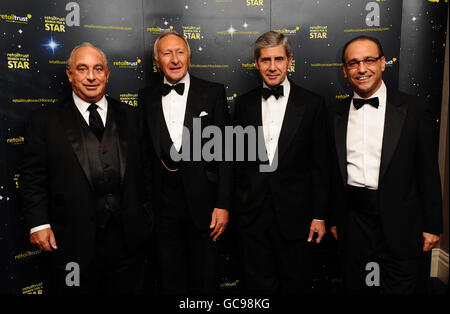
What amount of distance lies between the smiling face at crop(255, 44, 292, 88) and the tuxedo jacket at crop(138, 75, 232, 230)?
1.15ft

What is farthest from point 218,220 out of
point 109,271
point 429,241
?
point 429,241

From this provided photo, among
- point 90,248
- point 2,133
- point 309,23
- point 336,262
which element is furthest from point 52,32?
point 336,262

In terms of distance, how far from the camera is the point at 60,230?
7.25ft

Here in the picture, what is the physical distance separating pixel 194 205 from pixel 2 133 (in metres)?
1.64

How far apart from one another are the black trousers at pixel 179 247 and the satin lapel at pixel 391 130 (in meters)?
1.26

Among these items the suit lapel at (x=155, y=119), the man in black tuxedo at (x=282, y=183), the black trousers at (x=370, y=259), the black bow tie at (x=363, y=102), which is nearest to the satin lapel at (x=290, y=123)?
the man in black tuxedo at (x=282, y=183)

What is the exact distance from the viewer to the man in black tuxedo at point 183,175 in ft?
7.92

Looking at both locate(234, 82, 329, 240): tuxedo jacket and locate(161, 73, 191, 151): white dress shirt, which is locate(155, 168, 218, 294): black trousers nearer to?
locate(161, 73, 191, 151): white dress shirt

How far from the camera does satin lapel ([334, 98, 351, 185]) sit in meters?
2.29

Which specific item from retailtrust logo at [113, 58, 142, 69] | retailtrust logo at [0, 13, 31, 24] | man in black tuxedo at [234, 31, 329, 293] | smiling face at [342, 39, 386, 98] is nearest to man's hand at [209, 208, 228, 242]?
man in black tuxedo at [234, 31, 329, 293]

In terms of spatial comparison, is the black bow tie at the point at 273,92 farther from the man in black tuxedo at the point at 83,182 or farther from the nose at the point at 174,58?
the man in black tuxedo at the point at 83,182

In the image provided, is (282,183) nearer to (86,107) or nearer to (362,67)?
(362,67)

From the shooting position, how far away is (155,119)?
244 centimetres

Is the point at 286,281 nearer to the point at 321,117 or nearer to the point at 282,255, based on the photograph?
the point at 282,255
